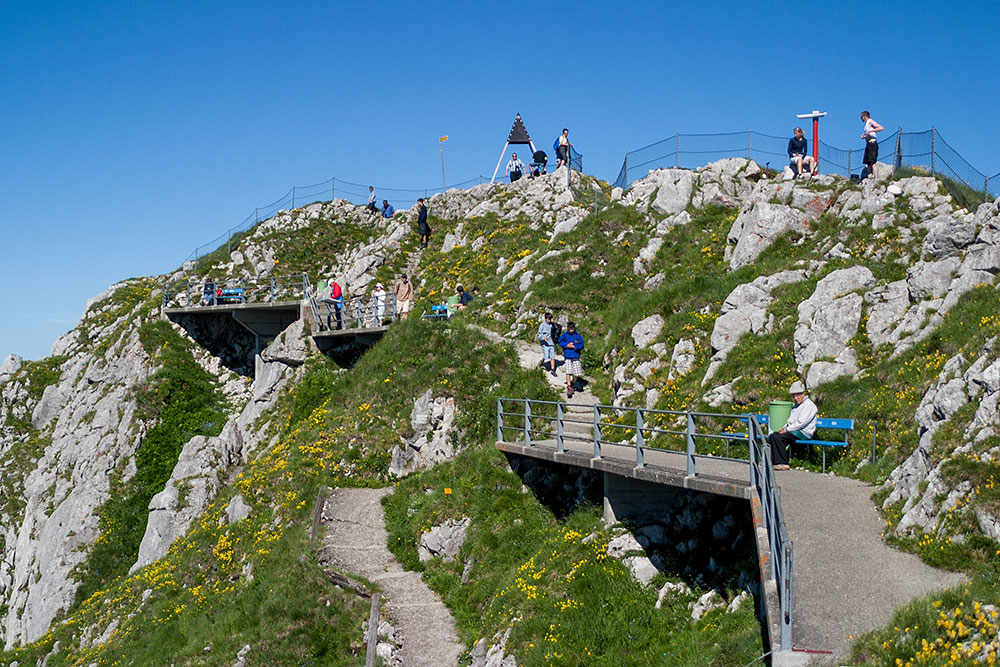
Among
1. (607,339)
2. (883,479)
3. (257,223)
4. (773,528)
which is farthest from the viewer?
(257,223)

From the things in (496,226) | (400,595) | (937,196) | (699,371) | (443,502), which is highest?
(496,226)

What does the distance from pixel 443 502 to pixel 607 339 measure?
8.16 metres

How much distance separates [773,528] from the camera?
400 inches

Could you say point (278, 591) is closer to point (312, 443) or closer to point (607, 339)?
point (312, 443)

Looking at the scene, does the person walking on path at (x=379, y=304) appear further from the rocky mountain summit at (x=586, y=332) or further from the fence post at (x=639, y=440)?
the fence post at (x=639, y=440)

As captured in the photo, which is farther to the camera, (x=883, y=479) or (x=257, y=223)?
(x=257, y=223)

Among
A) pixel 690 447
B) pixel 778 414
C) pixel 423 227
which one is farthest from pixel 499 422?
pixel 423 227

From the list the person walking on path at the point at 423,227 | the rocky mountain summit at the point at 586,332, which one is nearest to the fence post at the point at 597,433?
the rocky mountain summit at the point at 586,332

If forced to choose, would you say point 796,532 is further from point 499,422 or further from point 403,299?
point 403,299

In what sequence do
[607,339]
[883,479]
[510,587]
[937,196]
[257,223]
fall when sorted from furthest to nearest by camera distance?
[257,223] → [607,339] → [937,196] → [510,587] → [883,479]

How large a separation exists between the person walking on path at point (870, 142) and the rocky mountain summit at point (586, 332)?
117 centimetres

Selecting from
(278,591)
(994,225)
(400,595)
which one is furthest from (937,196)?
(278,591)

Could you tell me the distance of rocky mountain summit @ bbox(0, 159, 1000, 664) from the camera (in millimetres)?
16859

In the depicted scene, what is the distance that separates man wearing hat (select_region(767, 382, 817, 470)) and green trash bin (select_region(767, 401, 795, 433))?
78 centimetres
